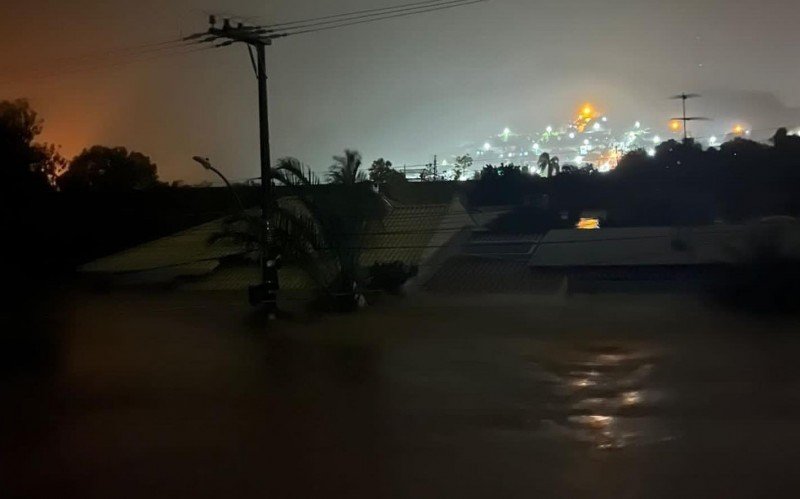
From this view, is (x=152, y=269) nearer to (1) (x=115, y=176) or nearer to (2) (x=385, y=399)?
(1) (x=115, y=176)

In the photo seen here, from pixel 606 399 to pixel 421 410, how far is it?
6.84 feet

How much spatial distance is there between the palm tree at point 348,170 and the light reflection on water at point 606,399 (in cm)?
751

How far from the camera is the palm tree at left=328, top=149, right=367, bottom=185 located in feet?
58.0

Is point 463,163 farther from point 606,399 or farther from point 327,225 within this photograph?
point 606,399

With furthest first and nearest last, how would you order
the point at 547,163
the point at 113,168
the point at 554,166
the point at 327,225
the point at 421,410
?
the point at 547,163
the point at 554,166
the point at 113,168
the point at 327,225
the point at 421,410

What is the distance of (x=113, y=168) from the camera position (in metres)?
34.9

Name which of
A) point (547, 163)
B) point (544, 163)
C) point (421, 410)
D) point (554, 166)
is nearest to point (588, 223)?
point (554, 166)

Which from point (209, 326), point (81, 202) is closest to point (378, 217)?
point (209, 326)

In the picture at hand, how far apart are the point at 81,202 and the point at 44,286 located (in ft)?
17.0

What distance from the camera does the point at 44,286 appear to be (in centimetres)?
2398

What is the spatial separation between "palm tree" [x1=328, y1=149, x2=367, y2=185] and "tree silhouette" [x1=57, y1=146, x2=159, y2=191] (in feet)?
62.2

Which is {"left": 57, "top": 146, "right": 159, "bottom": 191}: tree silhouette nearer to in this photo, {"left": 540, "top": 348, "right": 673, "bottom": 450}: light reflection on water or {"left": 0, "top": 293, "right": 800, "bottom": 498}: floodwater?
{"left": 0, "top": 293, "right": 800, "bottom": 498}: floodwater

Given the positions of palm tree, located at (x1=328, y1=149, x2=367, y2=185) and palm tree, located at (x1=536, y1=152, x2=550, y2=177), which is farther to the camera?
palm tree, located at (x1=536, y1=152, x2=550, y2=177)

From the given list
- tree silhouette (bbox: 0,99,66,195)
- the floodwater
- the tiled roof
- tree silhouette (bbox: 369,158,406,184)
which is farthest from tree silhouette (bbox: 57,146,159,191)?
the floodwater
